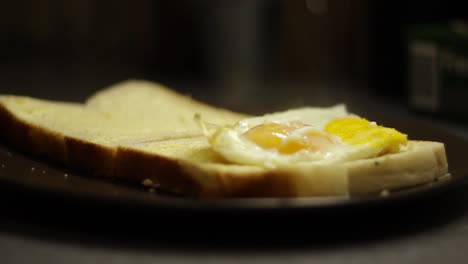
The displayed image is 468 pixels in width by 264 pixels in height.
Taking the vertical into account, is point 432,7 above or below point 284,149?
above

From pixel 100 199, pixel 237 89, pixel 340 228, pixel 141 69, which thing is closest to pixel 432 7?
Answer: pixel 237 89

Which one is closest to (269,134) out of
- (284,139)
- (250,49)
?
(284,139)

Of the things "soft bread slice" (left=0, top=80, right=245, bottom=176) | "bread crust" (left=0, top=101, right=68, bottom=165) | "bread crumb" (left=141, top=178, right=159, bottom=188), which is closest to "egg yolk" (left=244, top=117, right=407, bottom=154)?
"bread crumb" (left=141, top=178, right=159, bottom=188)

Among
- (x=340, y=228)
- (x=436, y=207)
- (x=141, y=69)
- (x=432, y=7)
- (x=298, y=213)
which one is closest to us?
(x=298, y=213)

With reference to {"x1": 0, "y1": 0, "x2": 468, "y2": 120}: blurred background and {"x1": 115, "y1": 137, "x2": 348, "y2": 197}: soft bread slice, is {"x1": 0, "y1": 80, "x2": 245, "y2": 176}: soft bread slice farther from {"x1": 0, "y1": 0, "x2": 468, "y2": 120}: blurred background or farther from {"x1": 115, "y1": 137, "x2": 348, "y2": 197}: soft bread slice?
{"x1": 0, "y1": 0, "x2": 468, "y2": 120}: blurred background

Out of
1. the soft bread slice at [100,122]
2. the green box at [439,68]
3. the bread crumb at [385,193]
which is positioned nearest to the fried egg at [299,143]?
the bread crumb at [385,193]

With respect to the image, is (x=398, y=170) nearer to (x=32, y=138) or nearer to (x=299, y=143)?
(x=299, y=143)

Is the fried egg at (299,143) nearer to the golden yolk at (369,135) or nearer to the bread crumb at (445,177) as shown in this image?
the golden yolk at (369,135)

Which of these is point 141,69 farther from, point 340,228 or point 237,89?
point 340,228
